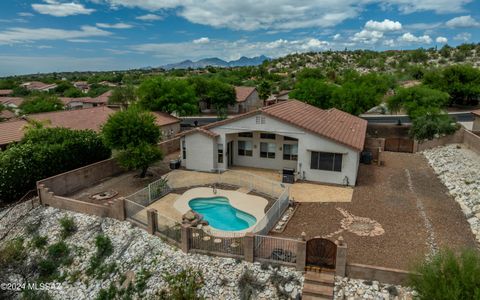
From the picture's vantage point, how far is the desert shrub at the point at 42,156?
68.3ft

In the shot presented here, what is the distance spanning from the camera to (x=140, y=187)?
22.7m

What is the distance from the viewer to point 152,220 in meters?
16.6

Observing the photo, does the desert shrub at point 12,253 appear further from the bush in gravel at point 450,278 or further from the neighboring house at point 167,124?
the neighboring house at point 167,124

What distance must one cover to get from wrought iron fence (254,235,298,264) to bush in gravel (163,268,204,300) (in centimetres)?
258

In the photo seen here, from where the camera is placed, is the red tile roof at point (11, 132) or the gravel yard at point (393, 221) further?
the red tile roof at point (11, 132)

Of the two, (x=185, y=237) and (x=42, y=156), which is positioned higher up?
(x=42, y=156)

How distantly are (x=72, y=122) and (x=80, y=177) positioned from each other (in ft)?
43.3

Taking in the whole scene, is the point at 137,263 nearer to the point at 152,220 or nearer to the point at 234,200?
the point at 152,220

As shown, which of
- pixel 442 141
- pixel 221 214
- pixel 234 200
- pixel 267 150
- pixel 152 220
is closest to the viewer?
pixel 152 220

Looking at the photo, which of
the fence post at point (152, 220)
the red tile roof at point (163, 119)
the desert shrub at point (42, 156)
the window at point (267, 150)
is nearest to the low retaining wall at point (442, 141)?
the window at point (267, 150)

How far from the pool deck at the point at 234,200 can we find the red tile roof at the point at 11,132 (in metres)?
15.2

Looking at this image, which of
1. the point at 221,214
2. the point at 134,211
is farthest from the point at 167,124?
the point at 134,211

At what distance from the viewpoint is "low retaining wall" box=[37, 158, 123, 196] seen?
21177 mm

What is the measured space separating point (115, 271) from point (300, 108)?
19.8 metres
